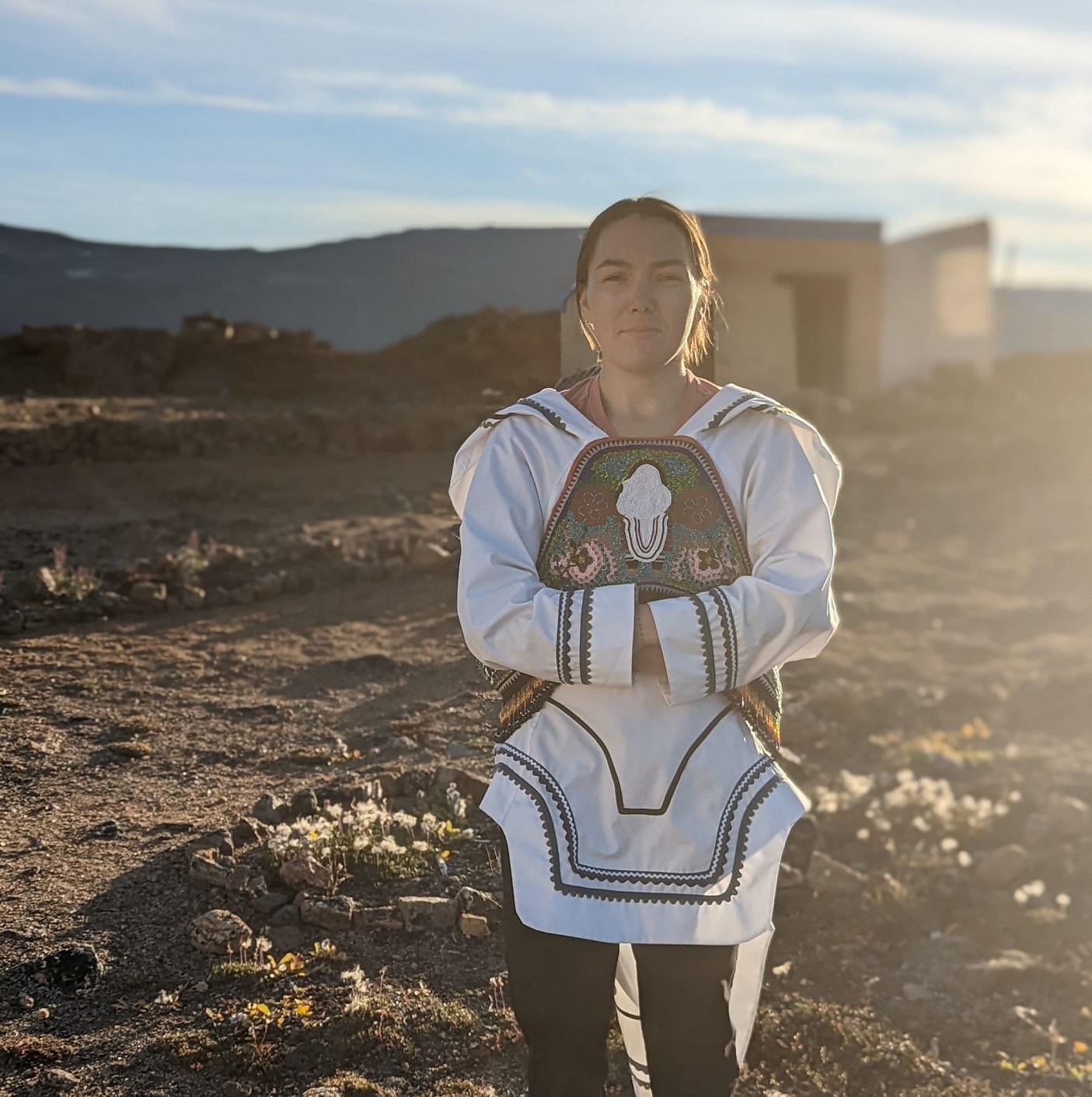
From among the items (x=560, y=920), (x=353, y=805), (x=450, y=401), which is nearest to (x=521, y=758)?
(x=560, y=920)

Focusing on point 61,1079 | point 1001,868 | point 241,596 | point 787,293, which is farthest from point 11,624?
point 787,293

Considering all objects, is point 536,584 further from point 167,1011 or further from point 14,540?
point 14,540

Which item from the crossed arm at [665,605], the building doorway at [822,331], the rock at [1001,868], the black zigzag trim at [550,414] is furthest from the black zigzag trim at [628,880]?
the building doorway at [822,331]

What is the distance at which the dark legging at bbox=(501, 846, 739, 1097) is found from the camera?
2.29 meters

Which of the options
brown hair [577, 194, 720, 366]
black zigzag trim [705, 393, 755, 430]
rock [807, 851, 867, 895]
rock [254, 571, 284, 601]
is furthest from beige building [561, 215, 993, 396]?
black zigzag trim [705, 393, 755, 430]

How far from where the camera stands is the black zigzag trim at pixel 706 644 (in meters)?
2.21

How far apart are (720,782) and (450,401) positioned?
13.0 meters

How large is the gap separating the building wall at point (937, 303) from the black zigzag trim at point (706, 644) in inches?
697

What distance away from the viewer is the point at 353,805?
170 inches

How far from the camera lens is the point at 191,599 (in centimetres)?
719

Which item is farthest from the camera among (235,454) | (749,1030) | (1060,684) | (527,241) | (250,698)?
(235,454)

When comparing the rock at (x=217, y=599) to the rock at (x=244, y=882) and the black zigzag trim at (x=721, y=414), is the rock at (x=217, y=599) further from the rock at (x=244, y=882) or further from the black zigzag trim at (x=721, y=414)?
the black zigzag trim at (x=721, y=414)

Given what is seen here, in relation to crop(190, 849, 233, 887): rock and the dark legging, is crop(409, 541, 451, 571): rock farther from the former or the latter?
the dark legging

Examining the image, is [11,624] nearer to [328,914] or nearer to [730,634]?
[328,914]
